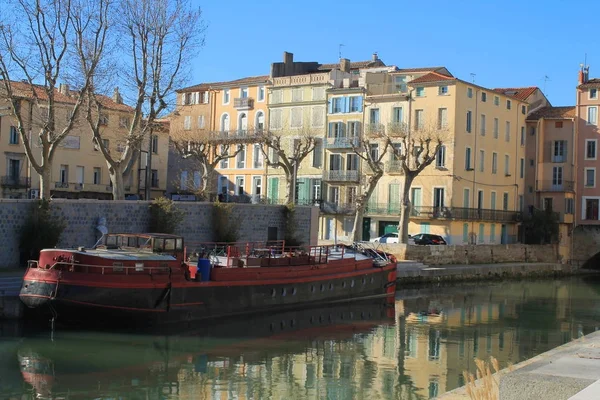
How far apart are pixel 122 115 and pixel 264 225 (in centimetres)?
1517

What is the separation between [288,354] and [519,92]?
4432 cm

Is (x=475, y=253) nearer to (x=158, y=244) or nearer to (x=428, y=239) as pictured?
(x=428, y=239)

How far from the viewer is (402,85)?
175 feet

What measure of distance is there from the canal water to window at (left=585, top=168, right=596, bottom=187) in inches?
1070

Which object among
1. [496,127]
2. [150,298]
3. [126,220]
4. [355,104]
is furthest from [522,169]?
[150,298]

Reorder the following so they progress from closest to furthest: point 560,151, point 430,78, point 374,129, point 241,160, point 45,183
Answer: point 45,183, point 430,78, point 374,129, point 560,151, point 241,160

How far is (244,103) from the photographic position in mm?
59594

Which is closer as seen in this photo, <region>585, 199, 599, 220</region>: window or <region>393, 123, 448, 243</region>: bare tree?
<region>393, 123, 448, 243</region>: bare tree

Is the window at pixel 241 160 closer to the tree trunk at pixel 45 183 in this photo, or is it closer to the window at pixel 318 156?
the window at pixel 318 156

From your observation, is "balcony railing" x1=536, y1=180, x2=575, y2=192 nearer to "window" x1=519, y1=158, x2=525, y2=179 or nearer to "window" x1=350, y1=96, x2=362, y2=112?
"window" x1=519, y1=158, x2=525, y2=179

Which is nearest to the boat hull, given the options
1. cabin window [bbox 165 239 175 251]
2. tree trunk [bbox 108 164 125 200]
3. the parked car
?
cabin window [bbox 165 239 175 251]

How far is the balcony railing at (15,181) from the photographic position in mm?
48219

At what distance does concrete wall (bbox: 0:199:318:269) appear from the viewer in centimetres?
2712

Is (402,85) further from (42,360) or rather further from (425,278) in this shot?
(42,360)
